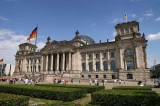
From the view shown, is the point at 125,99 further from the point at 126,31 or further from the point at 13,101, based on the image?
the point at 126,31

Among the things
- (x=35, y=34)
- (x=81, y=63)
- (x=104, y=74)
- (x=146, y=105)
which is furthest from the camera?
(x=81, y=63)

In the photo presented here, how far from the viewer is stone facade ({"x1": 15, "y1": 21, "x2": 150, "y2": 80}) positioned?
55.4 meters

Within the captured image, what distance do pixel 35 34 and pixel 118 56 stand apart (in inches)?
1443

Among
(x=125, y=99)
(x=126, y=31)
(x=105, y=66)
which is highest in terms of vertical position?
(x=126, y=31)

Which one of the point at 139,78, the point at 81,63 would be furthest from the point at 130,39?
the point at 81,63

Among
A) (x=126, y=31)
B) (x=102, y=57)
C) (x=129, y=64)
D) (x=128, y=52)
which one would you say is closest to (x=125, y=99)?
(x=129, y=64)

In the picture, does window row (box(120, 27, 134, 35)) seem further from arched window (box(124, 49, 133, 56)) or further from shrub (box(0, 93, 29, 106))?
shrub (box(0, 93, 29, 106))

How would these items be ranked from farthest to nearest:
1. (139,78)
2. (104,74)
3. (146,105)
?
(104,74), (139,78), (146,105)

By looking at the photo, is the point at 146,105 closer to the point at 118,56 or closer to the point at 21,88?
the point at 21,88

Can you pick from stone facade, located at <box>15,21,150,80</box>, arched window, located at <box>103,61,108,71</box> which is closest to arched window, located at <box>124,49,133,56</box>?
stone facade, located at <box>15,21,150,80</box>

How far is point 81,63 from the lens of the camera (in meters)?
70.5

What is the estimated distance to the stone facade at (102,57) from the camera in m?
55.4

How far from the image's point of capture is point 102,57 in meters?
64.8

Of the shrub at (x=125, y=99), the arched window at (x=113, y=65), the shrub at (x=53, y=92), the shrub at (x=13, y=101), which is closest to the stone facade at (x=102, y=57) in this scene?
the arched window at (x=113, y=65)
